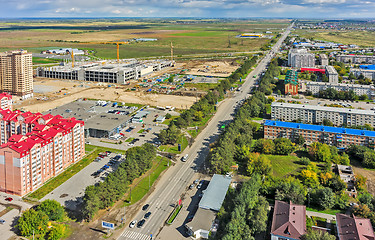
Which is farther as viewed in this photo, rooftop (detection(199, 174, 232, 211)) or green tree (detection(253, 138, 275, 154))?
green tree (detection(253, 138, 275, 154))

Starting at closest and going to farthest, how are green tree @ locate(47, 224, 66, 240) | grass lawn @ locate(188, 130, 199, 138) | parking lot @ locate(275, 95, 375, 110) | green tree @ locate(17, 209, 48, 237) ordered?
green tree @ locate(47, 224, 66, 240) → green tree @ locate(17, 209, 48, 237) → grass lawn @ locate(188, 130, 199, 138) → parking lot @ locate(275, 95, 375, 110)

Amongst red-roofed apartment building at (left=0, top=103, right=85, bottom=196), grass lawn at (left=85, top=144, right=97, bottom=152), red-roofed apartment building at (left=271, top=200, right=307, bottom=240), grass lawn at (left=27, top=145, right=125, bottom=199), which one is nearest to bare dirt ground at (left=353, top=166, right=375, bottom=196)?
red-roofed apartment building at (left=271, top=200, right=307, bottom=240)

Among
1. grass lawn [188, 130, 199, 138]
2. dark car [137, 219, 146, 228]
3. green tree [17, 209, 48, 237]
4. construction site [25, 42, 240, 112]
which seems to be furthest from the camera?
construction site [25, 42, 240, 112]

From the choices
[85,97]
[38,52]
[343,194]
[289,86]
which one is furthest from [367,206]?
[38,52]

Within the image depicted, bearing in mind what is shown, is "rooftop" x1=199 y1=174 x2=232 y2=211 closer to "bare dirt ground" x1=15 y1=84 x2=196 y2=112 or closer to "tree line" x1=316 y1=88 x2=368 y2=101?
"bare dirt ground" x1=15 y1=84 x2=196 y2=112

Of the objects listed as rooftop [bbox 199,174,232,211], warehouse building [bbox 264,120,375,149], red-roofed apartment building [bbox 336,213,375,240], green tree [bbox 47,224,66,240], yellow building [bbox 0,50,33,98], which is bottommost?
green tree [bbox 47,224,66,240]

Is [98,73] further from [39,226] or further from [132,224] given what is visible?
[132,224]
